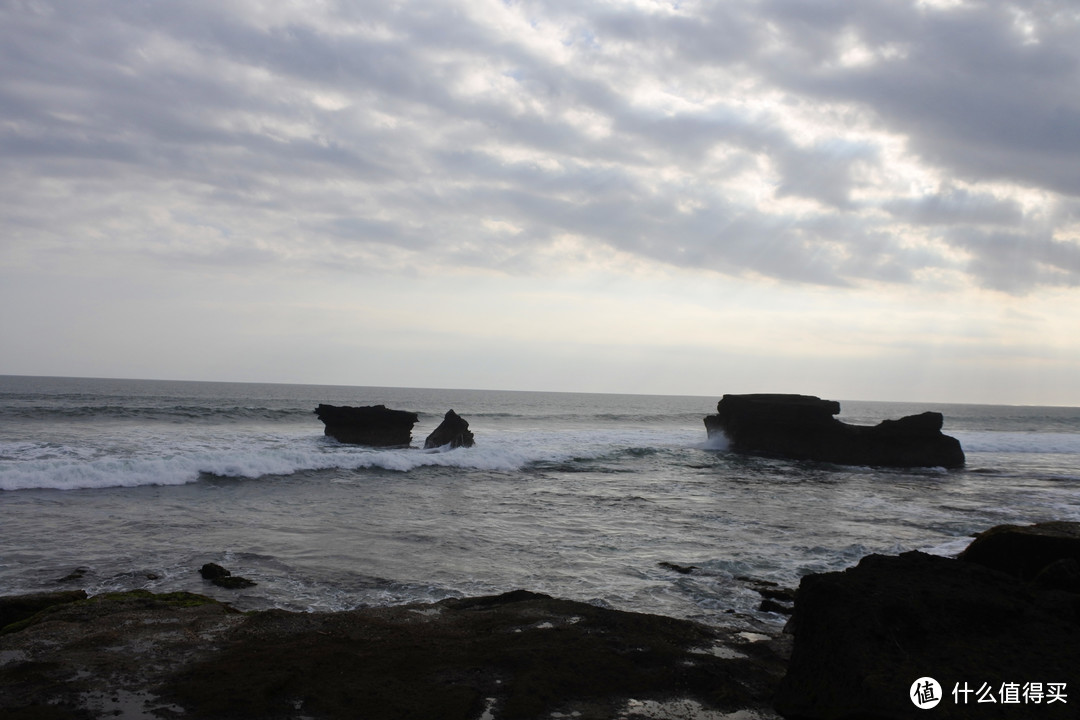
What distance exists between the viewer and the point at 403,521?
44.3 ft

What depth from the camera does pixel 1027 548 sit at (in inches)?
297

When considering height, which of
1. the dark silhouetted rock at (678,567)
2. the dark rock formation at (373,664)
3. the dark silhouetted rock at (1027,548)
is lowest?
the dark silhouetted rock at (678,567)

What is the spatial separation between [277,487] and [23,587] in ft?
32.1

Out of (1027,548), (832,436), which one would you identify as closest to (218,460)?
(1027,548)

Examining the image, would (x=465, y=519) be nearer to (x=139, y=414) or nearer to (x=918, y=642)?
(x=918, y=642)

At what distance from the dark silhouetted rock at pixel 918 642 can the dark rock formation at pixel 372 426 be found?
90.1 feet

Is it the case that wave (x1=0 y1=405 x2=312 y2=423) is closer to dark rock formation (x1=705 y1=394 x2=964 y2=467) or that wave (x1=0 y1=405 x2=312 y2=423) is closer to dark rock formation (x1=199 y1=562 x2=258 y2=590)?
dark rock formation (x1=705 y1=394 x2=964 y2=467)

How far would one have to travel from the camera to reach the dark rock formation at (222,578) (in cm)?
855

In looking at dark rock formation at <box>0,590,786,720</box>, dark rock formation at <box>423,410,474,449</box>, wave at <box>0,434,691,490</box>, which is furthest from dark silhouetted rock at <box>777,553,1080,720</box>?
dark rock formation at <box>423,410,474,449</box>

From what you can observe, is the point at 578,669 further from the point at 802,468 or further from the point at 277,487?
the point at 802,468

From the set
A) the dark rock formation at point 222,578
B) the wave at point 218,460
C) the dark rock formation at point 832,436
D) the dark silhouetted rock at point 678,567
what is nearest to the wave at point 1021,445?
the dark rock formation at point 832,436

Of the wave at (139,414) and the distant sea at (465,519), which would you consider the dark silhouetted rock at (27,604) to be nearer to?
the distant sea at (465,519)

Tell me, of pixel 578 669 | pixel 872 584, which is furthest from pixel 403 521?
pixel 872 584

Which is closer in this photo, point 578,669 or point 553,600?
point 578,669
